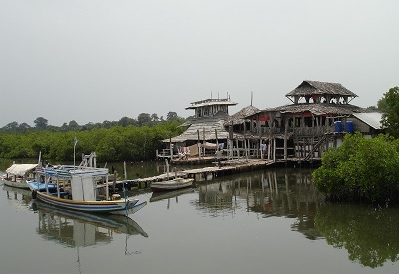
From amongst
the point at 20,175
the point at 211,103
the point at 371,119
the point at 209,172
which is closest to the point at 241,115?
the point at 211,103

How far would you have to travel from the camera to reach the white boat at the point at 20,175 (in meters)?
32.8

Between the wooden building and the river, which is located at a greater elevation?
the wooden building

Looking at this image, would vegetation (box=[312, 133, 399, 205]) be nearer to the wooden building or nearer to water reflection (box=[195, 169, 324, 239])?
water reflection (box=[195, 169, 324, 239])

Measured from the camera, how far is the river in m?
14.8

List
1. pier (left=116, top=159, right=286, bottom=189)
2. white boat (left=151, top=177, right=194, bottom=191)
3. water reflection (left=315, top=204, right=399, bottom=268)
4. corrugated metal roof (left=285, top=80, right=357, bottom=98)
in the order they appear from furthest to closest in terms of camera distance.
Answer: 1. corrugated metal roof (left=285, top=80, right=357, bottom=98)
2. pier (left=116, top=159, right=286, bottom=189)
3. white boat (left=151, top=177, right=194, bottom=191)
4. water reflection (left=315, top=204, right=399, bottom=268)

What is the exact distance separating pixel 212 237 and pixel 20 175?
67.3 feet

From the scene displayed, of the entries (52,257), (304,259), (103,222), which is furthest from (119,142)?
(304,259)

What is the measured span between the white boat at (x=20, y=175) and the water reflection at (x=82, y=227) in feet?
32.7

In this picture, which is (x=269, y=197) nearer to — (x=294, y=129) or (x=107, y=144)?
(x=294, y=129)

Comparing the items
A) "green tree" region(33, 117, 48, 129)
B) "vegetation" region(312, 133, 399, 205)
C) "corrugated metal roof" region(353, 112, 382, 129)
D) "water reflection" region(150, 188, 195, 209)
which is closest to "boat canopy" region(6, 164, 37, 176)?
"water reflection" region(150, 188, 195, 209)

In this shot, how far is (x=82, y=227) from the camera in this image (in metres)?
20.6

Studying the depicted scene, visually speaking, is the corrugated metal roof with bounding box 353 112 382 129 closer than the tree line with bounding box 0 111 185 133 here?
Yes

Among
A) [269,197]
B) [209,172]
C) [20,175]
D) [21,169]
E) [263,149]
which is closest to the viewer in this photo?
[269,197]

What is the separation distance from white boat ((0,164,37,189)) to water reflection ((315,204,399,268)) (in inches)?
846
